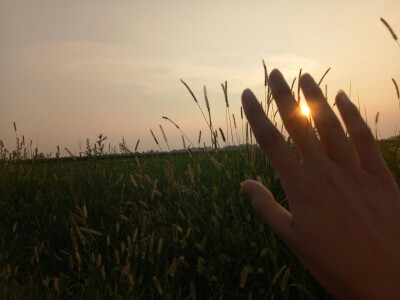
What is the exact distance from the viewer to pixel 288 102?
4.61 feet

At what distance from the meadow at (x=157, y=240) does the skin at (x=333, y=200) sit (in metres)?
0.51

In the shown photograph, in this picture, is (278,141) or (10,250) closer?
(278,141)

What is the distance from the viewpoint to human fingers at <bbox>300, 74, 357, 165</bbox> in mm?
1351

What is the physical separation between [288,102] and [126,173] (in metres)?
4.03

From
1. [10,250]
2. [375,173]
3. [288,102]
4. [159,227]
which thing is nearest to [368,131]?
[375,173]

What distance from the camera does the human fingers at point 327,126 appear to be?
1351 millimetres

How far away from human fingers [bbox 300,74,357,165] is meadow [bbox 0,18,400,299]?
26.1 inches

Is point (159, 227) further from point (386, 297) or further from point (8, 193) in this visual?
point (8, 193)

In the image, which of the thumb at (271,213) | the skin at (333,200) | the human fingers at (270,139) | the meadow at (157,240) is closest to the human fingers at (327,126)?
the skin at (333,200)

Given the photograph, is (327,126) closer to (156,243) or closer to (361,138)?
(361,138)

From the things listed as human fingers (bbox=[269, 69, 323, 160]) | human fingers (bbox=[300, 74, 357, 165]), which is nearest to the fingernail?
human fingers (bbox=[269, 69, 323, 160])

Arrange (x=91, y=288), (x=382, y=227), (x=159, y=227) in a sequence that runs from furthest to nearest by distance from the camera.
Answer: (x=159, y=227) < (x=91, y=288) < (x=382, y=227)

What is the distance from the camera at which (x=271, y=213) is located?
1.32 metres

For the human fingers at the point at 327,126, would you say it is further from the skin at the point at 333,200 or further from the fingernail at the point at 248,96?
the fingernail at the point at 248,96
